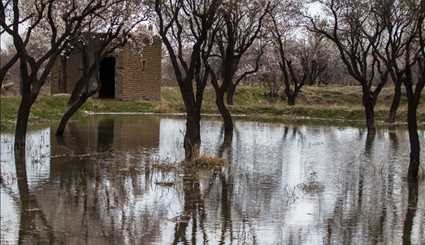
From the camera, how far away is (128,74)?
49.4m

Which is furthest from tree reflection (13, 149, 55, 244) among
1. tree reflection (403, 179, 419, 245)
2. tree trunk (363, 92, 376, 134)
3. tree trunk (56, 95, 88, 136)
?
tree trunk (363, 92, 376, 134)

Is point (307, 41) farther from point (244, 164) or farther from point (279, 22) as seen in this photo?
point (244, 164)

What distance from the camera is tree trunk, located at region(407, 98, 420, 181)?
16.2m

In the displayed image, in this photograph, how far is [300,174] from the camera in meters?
17.2

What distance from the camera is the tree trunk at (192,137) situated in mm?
17562

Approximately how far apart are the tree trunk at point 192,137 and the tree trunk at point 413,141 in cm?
510

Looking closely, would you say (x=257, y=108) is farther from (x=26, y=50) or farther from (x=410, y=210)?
(x=410, y=210)

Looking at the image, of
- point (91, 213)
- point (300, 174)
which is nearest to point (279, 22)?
point (300, 174)

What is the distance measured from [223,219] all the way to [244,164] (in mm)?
7798

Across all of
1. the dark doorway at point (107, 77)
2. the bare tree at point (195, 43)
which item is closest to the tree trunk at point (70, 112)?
the bare tree at point (195, 43)

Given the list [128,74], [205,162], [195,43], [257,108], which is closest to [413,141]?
[205,162]

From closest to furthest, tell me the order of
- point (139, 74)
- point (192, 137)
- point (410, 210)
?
point (410, 210) < point (192, 137) < point (139, 74)

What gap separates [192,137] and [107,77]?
1427 inches

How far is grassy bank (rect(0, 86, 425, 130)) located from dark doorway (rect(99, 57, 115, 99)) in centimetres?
413
